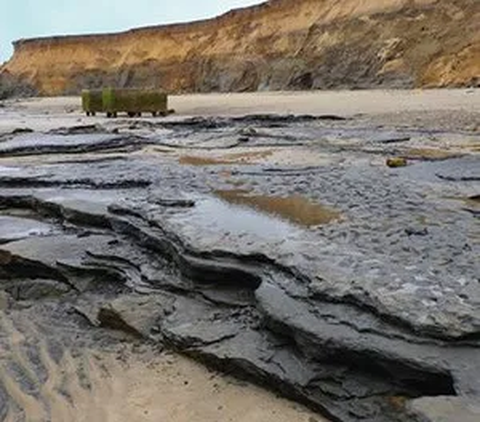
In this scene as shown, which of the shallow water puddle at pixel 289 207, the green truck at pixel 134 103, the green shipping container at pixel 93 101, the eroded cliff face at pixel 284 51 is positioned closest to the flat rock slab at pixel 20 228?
the shallow water puddle at pixel 289 207

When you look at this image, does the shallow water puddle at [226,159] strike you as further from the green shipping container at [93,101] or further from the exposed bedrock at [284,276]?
the green shipping container at [93,101]

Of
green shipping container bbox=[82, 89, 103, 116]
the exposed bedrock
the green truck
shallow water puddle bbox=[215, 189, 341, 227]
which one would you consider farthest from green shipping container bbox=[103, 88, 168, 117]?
shallow water puddle bbox=[215, 189, 341, 227]

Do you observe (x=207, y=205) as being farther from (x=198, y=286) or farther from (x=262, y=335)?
(x=262, y=335)

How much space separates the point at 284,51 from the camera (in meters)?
31.7

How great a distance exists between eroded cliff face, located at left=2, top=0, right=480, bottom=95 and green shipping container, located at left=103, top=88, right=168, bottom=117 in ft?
32.1

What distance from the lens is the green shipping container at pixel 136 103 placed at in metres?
17.2

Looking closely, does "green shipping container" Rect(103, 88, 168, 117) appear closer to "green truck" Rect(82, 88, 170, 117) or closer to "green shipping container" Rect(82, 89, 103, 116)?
"green truck" Rect(82, 88, 170, 117)

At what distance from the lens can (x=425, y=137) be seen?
348 inches

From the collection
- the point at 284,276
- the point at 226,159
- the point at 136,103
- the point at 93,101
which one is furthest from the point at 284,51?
the point at 284,276

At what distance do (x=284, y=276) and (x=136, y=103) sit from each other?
14.8 m

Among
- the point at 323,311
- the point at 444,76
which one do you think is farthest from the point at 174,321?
the point at 444,76

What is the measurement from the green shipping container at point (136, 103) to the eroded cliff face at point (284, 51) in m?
9.77

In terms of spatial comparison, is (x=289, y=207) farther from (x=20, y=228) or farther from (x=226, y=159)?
(x=226, y=159)

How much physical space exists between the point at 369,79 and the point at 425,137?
57.9ft
